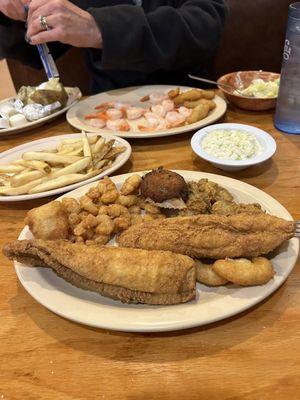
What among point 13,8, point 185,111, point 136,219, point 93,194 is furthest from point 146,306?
point 13,8

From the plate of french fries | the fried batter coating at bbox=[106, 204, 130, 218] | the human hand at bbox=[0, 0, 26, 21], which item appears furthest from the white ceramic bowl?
the human hand at bbox=[0, 0, 26, 21]

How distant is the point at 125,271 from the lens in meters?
0.83

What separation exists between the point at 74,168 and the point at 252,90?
2.89 feet

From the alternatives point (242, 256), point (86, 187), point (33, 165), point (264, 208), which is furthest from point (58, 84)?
point (242, 256)

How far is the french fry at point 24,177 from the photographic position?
4.15 ft

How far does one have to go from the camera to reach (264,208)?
108cm

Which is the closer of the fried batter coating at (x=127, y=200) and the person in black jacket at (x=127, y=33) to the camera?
the fried batter coating at (x=127, y=200)

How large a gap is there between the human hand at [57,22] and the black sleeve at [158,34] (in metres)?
0.06

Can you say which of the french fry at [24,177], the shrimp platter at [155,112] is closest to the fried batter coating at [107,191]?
the french fry at [24,177]

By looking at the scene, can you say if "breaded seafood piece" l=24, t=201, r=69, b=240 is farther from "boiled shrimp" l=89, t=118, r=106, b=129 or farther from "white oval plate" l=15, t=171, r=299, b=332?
"boiled shrimp" l=89, t=118, r=106, b=129

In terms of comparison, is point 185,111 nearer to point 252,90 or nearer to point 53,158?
point 252,90

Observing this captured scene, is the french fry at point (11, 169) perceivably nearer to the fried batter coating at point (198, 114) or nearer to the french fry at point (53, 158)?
the french fry at point (53, 158)

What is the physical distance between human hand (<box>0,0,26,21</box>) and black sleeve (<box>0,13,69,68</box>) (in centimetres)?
19

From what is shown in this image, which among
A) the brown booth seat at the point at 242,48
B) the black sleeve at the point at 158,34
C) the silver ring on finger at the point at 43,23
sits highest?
the silver ring on finger at the point at 43,23
